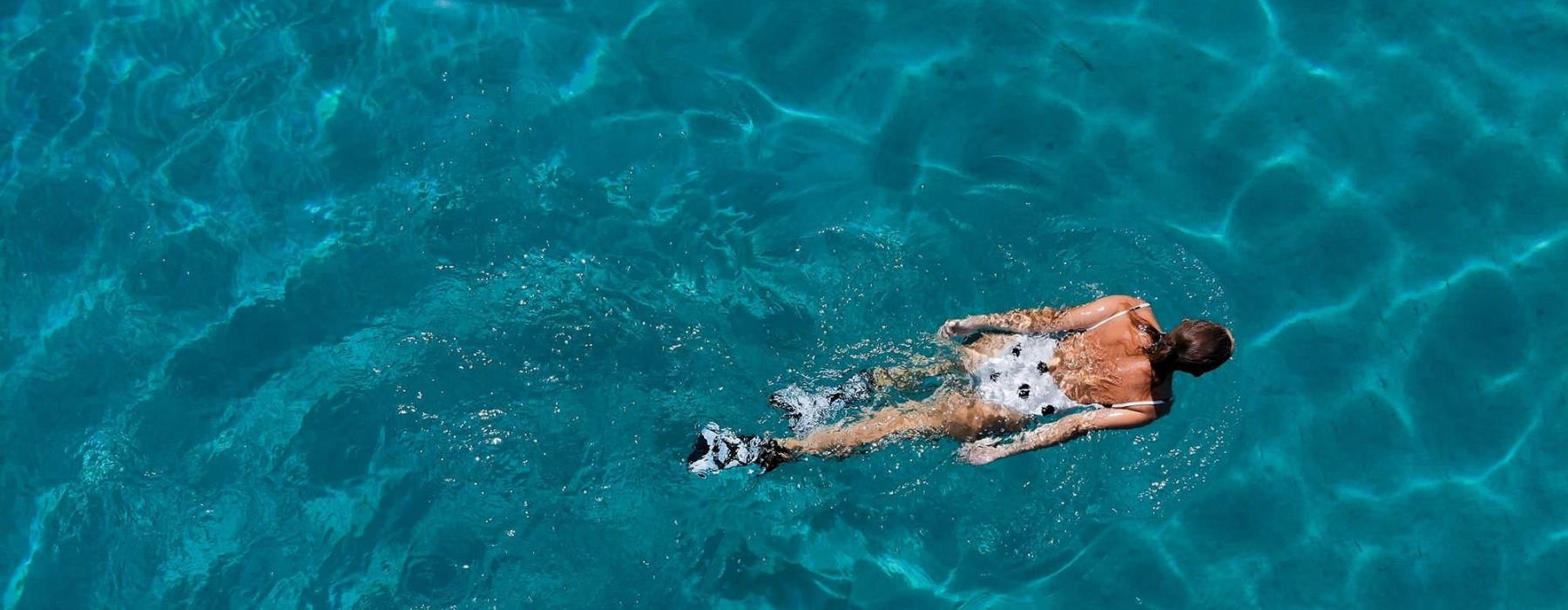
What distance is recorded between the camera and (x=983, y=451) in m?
5.56

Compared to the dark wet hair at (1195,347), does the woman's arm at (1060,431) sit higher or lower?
lower

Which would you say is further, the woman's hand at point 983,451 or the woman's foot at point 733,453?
the woman's foot at point 733,453

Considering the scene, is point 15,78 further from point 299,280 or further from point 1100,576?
point 1100,576

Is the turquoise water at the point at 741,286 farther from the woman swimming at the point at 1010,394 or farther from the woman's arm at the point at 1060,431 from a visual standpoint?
the woman's arm at the point at 1060,431

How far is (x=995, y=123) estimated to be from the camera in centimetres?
714

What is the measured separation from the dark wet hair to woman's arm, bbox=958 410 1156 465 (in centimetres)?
45

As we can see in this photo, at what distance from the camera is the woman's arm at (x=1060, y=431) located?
5.23 m

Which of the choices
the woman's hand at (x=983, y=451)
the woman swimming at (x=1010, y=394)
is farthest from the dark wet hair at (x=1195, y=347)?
the woman's hand at (x=983, y=451)

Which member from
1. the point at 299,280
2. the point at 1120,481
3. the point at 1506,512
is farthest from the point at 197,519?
the point at 1506,512

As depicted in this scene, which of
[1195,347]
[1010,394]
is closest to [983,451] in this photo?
[1010,394]

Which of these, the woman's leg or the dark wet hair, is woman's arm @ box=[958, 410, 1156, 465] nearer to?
the woman's leg

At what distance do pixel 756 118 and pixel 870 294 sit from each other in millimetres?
1530

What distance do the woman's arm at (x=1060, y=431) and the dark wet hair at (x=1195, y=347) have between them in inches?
17.7

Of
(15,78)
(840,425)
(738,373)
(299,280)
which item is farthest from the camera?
(15,78)
